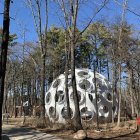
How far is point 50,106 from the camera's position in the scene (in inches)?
1315

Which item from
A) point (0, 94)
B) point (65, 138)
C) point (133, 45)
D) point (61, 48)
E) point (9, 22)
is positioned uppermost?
point (61, 48)

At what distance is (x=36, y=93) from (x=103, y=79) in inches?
1020

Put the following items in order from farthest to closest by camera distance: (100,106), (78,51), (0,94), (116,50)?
(78,51) → (100,106) → (116,50) → (0,94)

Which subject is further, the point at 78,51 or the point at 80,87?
the point at 78,51

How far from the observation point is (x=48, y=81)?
55312 mm

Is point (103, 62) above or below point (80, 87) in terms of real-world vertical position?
above

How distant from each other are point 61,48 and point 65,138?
33.8 metres

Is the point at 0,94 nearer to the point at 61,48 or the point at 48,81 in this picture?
the point at 61,48

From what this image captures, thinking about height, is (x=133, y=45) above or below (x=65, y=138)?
above

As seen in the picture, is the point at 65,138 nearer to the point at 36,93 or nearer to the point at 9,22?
the point at 9,22

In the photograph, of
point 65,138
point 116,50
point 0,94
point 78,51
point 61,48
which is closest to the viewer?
point 0,94

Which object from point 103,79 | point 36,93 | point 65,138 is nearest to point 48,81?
point 36,93

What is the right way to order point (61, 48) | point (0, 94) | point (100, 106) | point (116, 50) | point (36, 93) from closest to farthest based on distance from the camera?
1. point (0, 94)
2. point (116, 50)
3. point (100, 106)
4. point (61, 48)
5. point (36, 93)

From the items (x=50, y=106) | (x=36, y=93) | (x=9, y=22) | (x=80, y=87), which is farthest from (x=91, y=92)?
(x=36, y=93)
